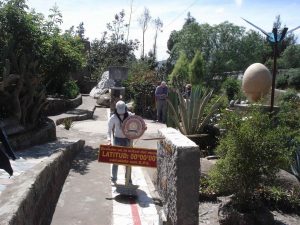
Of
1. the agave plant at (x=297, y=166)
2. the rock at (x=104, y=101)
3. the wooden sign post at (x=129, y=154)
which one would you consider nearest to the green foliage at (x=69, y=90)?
the rock at (x=104, y=101)

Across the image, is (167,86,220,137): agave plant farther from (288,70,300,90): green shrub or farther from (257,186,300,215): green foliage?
(288,70,300,90): green shrub

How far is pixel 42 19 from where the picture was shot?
11914mm

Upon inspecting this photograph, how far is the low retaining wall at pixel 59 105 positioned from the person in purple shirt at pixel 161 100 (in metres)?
4.08

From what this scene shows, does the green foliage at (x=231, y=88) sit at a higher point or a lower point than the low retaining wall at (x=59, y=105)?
higher

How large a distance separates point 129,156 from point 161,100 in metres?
9.94

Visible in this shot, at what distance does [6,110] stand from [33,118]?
0.98 m

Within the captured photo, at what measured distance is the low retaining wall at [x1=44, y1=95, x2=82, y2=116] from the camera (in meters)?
17.4

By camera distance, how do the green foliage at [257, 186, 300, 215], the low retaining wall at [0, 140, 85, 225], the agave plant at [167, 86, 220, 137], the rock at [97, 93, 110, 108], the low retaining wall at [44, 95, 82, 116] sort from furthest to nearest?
the rock at [97, 93, 110, 108]
the low retaining wall at [44, 95, 82, 116]
the agave plant at [167, 86, 220, 137]
the green foliage at [257, 186, 300, 215]
the low retaining wall at [0, 140, 85, 225]

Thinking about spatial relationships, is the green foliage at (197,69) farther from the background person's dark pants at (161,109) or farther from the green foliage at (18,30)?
the green foliage at (18,30)

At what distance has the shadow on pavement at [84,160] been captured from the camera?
917cm

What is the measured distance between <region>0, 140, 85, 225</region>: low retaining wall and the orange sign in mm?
854

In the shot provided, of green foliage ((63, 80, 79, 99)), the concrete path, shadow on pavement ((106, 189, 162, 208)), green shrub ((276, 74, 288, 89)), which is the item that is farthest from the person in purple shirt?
green shrub ((276, 74, 288, 89))

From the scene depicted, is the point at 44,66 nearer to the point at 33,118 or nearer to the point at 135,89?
the point at 33,118

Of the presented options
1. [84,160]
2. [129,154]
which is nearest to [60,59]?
[84,160]
